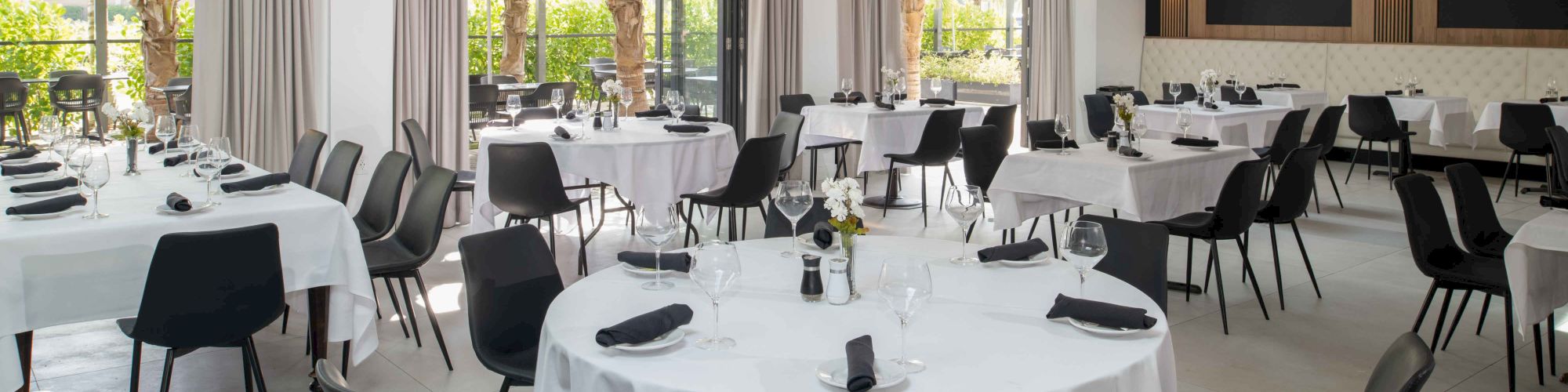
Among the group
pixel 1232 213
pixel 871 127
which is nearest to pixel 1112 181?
pixel 1232 213

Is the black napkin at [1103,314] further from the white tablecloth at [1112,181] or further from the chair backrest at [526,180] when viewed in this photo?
the chair backrest at [526,180]

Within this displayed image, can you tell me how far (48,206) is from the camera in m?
3.33

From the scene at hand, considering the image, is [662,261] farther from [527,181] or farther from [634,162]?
[634,162]

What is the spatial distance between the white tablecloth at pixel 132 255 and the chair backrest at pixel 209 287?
0.05 meters

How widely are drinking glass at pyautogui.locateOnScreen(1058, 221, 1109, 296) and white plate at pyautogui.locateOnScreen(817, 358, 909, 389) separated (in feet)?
2.28

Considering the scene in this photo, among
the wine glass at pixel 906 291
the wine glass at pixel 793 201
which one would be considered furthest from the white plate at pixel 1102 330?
the wine glass at pixel 793 201

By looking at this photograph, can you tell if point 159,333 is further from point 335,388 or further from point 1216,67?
point 1216,67

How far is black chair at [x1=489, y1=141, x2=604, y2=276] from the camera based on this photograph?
510cm

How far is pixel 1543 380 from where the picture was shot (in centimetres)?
395

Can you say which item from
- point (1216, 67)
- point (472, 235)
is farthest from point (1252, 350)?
point (1216, 67)

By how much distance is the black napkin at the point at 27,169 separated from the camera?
13.6 ft

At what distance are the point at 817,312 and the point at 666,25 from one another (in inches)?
261

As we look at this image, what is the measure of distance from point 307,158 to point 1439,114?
8112 mm

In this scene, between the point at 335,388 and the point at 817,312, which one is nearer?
the point at 335,388
